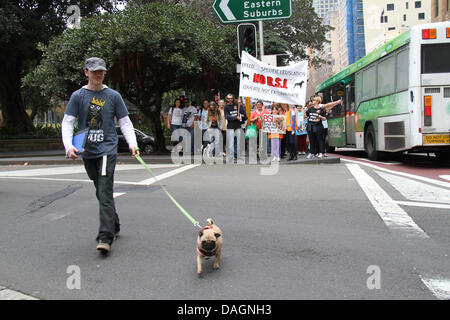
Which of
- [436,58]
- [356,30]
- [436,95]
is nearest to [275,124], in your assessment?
[436,95]

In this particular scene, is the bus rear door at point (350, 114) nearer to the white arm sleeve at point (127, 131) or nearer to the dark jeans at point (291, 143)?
the dark jeans at point (291, 143)

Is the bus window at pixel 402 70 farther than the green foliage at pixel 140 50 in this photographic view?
No

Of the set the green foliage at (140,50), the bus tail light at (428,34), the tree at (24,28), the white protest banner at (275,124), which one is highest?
the tree at (24,28)

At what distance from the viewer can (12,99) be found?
A: 27.8m

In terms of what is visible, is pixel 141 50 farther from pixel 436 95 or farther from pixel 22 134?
pixel 22 134

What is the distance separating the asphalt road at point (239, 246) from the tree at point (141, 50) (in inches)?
323

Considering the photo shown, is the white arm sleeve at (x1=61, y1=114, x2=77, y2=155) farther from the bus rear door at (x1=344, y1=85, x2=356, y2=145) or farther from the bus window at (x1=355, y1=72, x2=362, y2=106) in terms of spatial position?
the bus rear door at (x1=344, y1=85, x2=356, y2=145)

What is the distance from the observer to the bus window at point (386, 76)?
11.8 metres

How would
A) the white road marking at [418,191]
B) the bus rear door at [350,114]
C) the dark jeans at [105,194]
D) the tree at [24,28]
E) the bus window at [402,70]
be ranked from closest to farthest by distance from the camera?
the dark jeans at [105,194], the white road marking at [418,191], the bus window at [402,70], the bus rear door at [350,114], the tree at [24,28]

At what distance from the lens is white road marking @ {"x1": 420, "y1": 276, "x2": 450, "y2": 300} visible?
10.0 feet

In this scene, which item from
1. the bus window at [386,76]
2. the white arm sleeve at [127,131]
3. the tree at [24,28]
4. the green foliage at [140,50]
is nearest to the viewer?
the white arm sleeve at [127,131]

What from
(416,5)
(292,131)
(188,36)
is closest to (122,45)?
(188,36)

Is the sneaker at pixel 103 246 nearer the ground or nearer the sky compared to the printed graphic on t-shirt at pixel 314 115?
nearer the ground

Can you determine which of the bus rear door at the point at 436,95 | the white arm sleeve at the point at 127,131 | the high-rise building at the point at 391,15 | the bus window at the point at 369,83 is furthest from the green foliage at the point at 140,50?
the high-rise building at the point at 391,15
